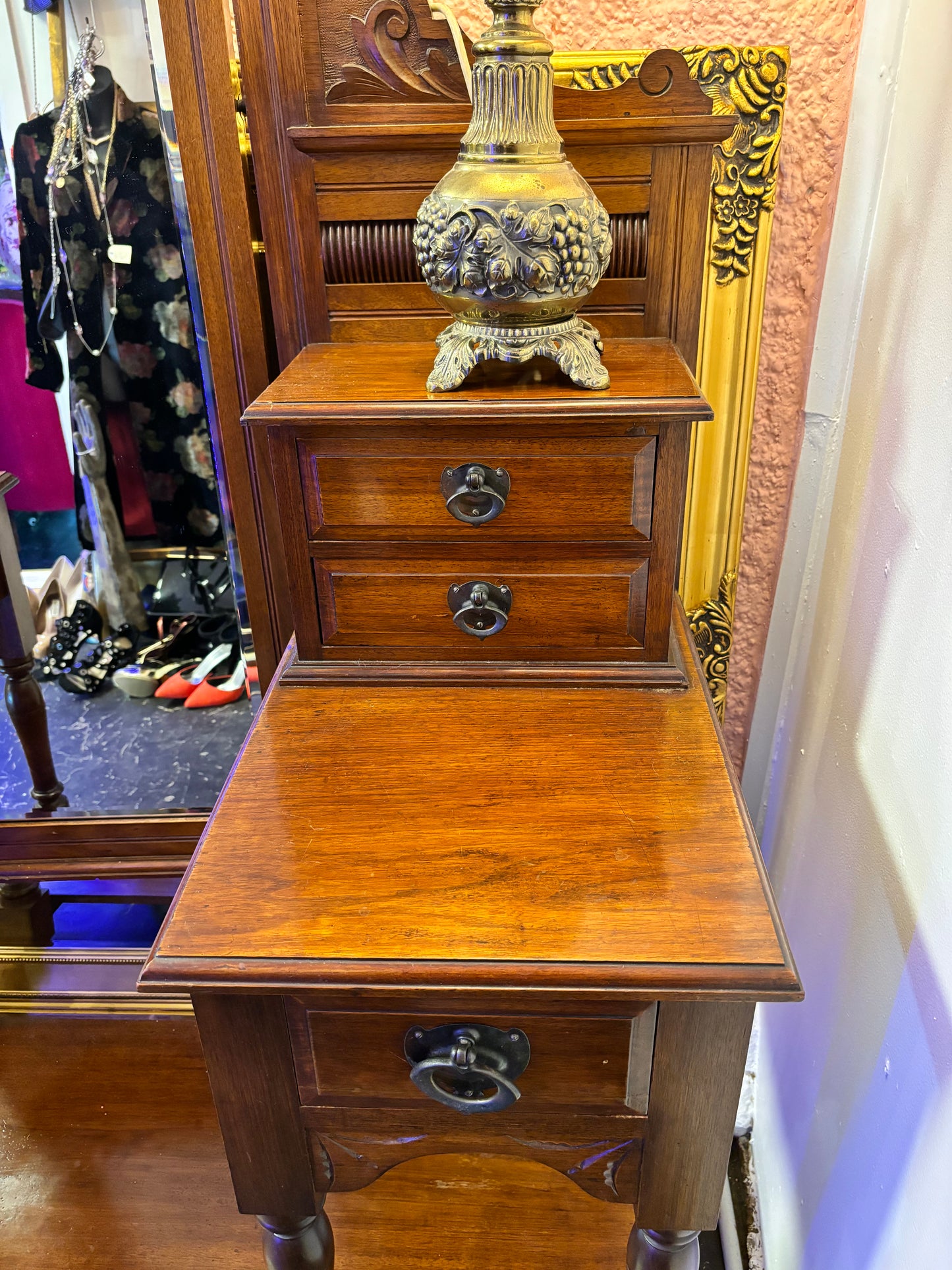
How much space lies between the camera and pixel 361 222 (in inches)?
38.2

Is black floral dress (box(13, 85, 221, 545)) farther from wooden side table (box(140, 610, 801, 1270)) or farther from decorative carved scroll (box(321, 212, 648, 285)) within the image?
wooden side table (box(140, 610, 801, 1270))

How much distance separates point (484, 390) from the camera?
832 millimetres

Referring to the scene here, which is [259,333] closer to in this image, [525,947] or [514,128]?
[514,128]

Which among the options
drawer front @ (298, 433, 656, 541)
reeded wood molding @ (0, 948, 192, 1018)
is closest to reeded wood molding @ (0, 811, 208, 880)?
reeded wood molding @ (0, 948, 192, 1018)

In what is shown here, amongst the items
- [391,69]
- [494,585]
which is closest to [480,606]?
[494,585]

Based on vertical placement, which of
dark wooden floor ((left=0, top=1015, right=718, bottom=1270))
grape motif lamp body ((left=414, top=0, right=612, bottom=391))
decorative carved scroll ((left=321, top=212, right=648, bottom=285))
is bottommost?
dark wooden floor ((left=0, top=1015, right=718, bottom=1270))

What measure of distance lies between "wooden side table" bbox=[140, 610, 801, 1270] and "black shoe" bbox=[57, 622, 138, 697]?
0.52 m

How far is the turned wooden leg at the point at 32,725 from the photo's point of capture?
51.9 inches

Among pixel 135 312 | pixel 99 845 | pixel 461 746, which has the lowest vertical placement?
pixel 99 845

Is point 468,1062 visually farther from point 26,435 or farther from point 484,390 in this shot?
point 26,435

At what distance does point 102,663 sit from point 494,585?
0.67 m

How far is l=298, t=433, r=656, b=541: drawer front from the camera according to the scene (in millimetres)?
829

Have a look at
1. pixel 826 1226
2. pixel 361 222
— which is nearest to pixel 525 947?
pixel 826 1226

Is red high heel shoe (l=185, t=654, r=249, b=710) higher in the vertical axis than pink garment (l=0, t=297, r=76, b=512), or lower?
lower
